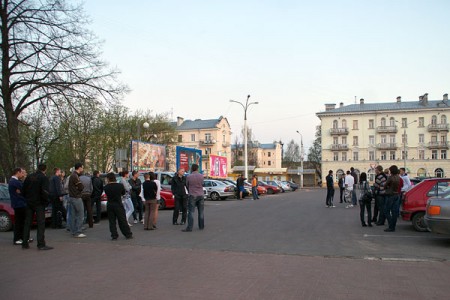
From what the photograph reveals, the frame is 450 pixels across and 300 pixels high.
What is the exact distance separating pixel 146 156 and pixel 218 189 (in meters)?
5.88

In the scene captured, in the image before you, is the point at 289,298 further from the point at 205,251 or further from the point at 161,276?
the point at 205,251

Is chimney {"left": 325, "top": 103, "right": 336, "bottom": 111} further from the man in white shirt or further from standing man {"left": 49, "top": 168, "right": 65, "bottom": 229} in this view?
standing man {"left": 49, "top": 168, "right": 65, "bottom": 229}

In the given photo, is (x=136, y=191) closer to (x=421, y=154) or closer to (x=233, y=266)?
(x=233, y=266)

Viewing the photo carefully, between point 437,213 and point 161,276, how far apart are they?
629 centimetres

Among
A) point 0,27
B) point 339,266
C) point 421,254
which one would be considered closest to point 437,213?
point 421,254

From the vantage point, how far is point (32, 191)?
9594mm

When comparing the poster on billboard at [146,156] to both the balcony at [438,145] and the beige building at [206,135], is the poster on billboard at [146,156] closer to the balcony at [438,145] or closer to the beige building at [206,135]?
the beige building at [206,135]

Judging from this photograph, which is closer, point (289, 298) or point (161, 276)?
point (289, 298)

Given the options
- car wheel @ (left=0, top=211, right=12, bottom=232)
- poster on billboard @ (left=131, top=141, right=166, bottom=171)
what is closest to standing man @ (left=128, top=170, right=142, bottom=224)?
car wheel @ (left=0, top=211, right=12, bottom=232)

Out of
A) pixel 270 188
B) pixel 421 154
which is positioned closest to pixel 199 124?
pixel 421 154

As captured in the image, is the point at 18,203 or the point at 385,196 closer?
the point at 18,203

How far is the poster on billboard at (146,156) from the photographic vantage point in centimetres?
2914

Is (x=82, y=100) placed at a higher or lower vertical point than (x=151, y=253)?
higher

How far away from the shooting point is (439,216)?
366 inches
